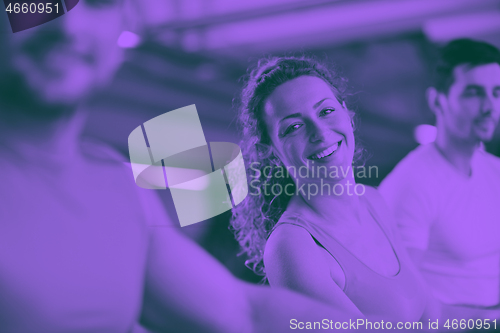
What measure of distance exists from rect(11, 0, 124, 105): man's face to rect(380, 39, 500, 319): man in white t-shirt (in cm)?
118

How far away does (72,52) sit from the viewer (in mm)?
1386

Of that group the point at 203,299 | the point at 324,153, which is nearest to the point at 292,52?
the point at 324,153

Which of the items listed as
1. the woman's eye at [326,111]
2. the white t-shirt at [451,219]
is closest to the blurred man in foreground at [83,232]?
the white t-shirt at [451,219]

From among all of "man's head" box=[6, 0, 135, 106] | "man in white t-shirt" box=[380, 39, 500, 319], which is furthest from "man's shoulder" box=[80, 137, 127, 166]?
"man in white t-shirt" box=[380, 39, 500, 319]

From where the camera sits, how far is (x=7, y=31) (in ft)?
4.55

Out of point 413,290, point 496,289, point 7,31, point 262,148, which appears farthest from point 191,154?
point 496,289

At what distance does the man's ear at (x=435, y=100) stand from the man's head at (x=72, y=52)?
121 cm

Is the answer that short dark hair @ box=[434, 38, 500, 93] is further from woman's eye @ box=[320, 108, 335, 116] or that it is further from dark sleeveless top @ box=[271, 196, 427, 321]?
dark sleeveless top @ box=[271, 196, 427, 321]

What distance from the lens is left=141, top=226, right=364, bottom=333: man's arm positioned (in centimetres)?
131

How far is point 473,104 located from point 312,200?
2.43 feet

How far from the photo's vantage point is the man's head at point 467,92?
1438mm

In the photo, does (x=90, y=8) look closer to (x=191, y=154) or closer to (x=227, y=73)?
(x=227, y=73)

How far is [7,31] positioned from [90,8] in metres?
0.32

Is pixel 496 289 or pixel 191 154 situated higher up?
pixel 191 154
